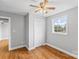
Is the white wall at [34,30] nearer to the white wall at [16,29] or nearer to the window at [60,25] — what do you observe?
the white wall at [16,29]

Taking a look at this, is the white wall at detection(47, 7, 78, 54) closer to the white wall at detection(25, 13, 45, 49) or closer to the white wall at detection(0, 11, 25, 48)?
the white wall at detection(25, 13, 45, 49)

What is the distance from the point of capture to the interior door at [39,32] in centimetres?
466

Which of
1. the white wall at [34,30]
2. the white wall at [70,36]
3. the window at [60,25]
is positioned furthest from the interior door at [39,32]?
the white wall at [70,36]

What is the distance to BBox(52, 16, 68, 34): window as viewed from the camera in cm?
378

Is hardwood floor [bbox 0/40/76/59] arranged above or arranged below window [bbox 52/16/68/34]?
below

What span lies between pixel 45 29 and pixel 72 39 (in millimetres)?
2487

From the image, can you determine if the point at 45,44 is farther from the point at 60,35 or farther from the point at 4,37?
the point at 4,37

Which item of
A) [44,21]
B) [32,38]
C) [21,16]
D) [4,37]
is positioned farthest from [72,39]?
[4,37]

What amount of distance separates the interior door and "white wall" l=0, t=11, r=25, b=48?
0.93 m

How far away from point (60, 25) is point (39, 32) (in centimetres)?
158

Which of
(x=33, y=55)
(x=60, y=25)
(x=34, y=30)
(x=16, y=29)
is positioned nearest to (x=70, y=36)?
(x=60, y=25)

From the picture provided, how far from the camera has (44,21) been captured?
5.34m

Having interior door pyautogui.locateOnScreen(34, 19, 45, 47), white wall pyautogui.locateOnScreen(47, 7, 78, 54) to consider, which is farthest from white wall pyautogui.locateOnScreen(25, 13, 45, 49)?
white wall pyautogui.locateOnScreen(47, 7, 78, 54)

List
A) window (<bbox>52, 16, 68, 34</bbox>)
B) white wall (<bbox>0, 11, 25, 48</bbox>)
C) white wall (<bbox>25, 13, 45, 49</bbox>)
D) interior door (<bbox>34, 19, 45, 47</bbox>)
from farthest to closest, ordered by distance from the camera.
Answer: interior door (<bbox>34, 19, 45, 47</bbox>), white wall (<bbox>0, 11, 25, 48</bbox>), white wall (<bbox>25, 13, 45, 49</bbox>), window (<bbox>52, 16, 68, 34</bbox>)
